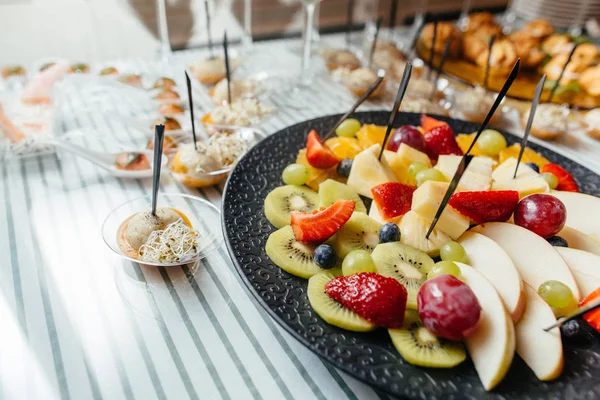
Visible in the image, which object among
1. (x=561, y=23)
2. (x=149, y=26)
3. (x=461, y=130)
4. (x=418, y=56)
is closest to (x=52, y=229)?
(x=461, y=130)

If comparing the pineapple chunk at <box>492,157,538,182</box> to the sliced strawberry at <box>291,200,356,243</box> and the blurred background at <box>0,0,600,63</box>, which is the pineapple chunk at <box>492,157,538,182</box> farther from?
the blurred background at <box>0,0,600,63</box>

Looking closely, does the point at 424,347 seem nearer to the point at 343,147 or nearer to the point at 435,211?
the point at 435,211

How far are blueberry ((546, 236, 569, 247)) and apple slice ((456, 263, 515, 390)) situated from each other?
1.00ft

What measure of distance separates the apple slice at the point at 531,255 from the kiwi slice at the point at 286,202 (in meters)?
0.44

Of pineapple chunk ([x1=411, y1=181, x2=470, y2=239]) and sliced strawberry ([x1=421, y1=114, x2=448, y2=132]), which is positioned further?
sliced strawberry ([x1=421, y1=114, x2=448, y2=132])

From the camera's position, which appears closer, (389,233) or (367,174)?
(389,233)

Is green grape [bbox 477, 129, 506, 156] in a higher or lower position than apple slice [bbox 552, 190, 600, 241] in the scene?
higher

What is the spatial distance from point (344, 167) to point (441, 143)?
342 mm

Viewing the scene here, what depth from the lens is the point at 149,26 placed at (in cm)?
357

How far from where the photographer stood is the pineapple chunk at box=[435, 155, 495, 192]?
123cm

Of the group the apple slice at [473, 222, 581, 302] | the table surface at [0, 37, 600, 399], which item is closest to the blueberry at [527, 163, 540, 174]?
the apple slice at [473, 222, 581, 302]

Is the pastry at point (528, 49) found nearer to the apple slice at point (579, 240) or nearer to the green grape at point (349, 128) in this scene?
the green grape at point (349, 128)

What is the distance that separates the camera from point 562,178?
1.38 metres

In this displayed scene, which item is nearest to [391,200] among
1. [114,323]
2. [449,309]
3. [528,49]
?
[449,309]
